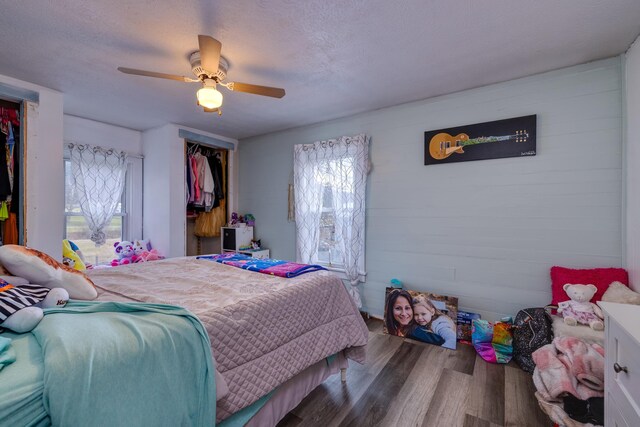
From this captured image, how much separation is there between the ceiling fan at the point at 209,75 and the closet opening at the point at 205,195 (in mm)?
2088

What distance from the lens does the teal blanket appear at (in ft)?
2.46

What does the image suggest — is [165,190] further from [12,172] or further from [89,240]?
[12,172]

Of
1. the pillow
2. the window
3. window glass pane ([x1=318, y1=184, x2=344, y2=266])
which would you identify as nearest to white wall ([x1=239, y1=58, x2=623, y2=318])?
the pillow

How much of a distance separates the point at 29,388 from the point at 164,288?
0.88 meters

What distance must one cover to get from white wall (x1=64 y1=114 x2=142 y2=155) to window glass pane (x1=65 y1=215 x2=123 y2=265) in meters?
0.95

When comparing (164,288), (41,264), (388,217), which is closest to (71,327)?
(41,264)

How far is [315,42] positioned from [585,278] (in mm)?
2633

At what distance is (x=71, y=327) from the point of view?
91 cm

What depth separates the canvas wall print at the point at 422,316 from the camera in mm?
2576

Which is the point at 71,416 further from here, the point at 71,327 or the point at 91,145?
the point at 91,145

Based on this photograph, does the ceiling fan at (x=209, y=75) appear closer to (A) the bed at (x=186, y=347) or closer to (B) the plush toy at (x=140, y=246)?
(A) the bed at (x=186, y=347)

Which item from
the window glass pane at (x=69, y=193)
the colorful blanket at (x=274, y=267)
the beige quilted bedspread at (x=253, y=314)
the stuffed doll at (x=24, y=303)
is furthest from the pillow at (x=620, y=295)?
the window glass pane at (x=69, y=193)

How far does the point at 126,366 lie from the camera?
2.84ft

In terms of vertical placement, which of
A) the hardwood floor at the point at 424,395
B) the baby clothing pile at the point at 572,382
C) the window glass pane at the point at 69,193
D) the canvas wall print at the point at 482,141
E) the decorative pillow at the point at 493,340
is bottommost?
the hardwood floor at the point at 424,395
